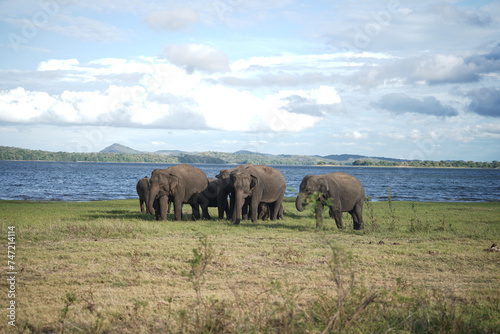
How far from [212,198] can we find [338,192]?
24.9ft

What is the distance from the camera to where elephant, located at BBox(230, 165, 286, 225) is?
69.3 feet

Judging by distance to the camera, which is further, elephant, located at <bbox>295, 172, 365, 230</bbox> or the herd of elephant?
the herd of elephant

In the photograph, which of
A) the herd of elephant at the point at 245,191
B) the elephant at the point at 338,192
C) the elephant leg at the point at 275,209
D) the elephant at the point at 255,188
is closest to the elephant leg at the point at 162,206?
the herd of elephant at the point at 245,191

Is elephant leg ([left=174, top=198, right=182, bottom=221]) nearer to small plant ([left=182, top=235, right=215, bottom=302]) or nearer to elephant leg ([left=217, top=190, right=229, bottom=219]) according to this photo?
elephant leg ([left=217, top=190, right=229, bottom=219])

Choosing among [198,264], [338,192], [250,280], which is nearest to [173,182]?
[338,192]

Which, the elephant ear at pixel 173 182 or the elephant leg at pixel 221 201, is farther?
the elephant leg at pixel 221 201

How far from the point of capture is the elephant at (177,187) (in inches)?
844

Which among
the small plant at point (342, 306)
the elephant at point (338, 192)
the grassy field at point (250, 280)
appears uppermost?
the elephant at point (338, 192)

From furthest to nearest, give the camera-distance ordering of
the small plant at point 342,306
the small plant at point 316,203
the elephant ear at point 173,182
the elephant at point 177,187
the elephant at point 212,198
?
the elephant at point 212,198
the elephant ear at point 173,182
the elephant at point 177,187
the small plant at point 316,203
the small plant at point 342,306

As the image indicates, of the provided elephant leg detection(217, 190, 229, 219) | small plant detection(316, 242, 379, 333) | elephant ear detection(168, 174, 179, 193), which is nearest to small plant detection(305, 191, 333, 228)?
small plant detection(316, 242, 379, 333)

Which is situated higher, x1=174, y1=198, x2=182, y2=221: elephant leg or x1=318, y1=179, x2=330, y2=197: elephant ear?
x1=318, y1=179, x2=330, y2=197: elephant ear

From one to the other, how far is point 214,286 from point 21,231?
10716mm

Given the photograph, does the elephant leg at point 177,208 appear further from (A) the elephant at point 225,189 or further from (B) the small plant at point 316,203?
(B) the small plant at point 316,203

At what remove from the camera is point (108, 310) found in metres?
8.29
